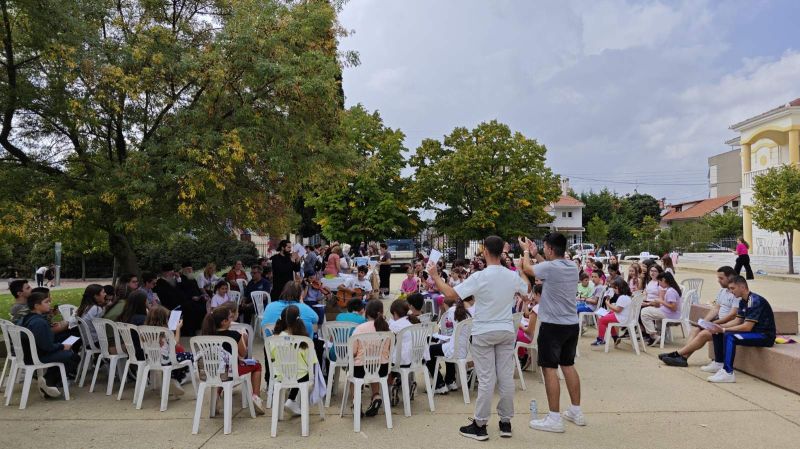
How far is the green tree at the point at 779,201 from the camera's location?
80.3 ft

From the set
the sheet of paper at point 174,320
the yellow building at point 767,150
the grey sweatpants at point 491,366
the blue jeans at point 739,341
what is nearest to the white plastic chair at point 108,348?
the sheet of paper at point 174,320

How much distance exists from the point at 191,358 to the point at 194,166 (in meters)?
3.55

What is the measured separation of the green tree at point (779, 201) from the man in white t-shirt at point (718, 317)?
21.0 meters

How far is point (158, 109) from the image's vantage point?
10.5 m

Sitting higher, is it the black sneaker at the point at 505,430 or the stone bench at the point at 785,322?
the stone bench at the point at 785,322

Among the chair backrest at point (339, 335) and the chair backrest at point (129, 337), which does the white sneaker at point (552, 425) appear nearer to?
the chair backrest at point (339, 335)

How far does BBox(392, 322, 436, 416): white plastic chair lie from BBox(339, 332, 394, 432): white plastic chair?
22 centimetres

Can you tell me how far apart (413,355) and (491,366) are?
3.79ft

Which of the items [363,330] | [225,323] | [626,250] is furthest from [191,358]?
[626,250]

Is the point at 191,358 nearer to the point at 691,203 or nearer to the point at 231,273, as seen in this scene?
the point at 231,273

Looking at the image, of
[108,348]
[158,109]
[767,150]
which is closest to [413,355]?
[108,348]

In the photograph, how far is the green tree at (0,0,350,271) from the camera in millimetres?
8719

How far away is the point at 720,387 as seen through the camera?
666 cm

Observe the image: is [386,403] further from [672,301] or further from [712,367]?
[672,301]
